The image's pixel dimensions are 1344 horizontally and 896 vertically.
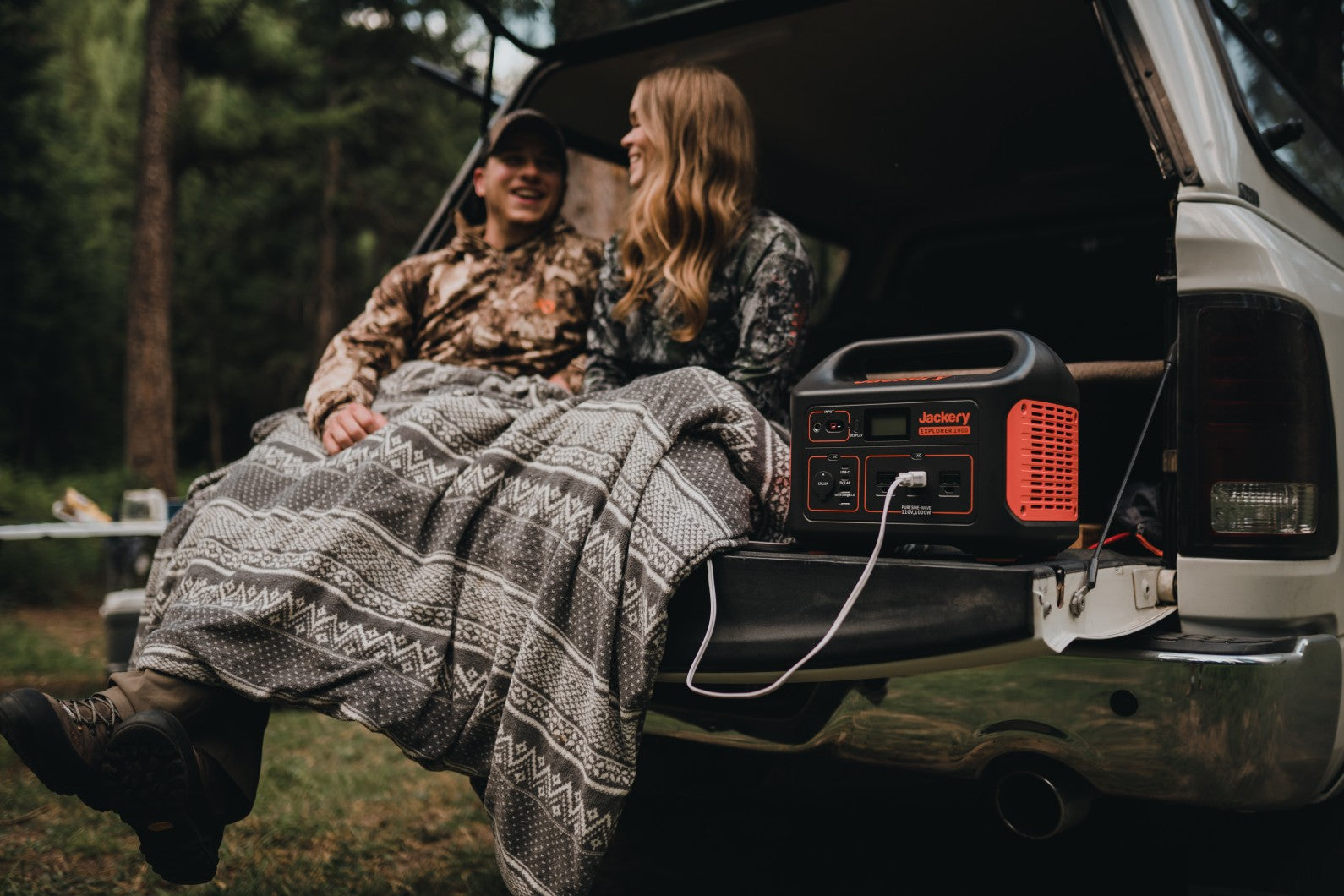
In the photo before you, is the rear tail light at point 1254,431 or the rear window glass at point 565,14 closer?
the rear tail light at point 1254,431

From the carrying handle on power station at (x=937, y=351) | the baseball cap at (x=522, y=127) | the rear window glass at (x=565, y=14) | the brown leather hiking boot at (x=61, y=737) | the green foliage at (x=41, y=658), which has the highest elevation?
the rear window glass at (x=565, y=14)

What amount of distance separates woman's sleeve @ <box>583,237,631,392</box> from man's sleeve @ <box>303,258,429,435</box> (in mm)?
586

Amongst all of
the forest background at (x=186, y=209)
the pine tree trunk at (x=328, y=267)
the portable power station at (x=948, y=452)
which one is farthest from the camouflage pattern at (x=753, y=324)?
the pine tree trunk at (x=328, y=267)

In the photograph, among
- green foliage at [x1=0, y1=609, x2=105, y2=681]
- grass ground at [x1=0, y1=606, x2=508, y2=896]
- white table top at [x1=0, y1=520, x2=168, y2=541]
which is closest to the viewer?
grass ground at [x1=0, y1=606, x2=508, y2=896]

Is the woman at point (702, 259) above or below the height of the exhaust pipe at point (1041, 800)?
above

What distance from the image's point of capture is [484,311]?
2.97m

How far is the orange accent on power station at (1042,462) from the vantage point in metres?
1.47

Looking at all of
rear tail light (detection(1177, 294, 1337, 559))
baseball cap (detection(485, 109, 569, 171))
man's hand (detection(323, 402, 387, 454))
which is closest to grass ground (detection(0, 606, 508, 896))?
man's hand (detection(323, 402, 387, 454))

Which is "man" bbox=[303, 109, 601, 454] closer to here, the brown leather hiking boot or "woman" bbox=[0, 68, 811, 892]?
"woman" bbox=[0, 68, 811, 892]

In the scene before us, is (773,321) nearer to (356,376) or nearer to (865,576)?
(865,576)

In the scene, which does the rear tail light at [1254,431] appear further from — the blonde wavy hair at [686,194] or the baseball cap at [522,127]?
the baseball cap at [522,127]

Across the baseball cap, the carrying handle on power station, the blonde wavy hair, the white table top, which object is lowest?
the white table top

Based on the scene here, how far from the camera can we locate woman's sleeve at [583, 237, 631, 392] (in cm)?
267

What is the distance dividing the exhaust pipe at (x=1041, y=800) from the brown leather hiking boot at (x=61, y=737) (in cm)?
149
